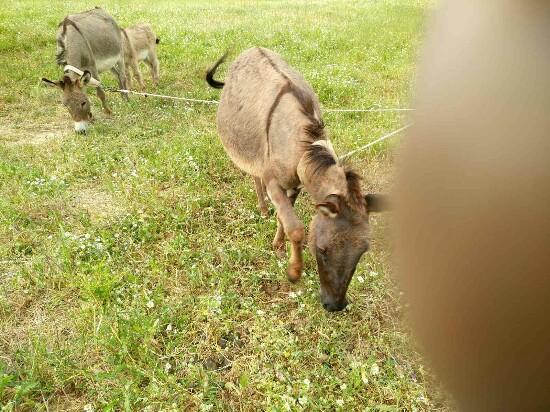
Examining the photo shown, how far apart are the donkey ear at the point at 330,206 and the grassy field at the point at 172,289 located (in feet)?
1.45

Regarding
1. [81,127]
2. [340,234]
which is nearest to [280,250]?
[340,234]

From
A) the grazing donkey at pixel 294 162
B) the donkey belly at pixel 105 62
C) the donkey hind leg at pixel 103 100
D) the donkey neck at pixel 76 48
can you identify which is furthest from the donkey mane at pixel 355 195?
the donkey belly at pixel 105 62

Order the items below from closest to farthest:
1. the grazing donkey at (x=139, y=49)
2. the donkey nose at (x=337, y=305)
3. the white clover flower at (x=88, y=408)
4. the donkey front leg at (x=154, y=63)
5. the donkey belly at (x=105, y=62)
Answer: the white clover flower at (x=88, y=408) → the donkey nose at (x=337, y=305) → the donkey belly at (x=105, y=62) → the grazing donkey at (x=139, y=49) → the donkey front leg at (x=154, y=63)

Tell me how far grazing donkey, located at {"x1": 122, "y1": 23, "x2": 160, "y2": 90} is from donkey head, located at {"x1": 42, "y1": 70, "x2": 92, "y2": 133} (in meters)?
2.96

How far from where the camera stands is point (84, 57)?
924 centimetres

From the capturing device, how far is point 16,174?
19.6 feet

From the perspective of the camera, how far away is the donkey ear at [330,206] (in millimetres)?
3129

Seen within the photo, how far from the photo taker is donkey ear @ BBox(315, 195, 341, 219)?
3129mm

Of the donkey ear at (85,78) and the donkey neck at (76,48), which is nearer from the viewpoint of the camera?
the donkey ear at (85,78)

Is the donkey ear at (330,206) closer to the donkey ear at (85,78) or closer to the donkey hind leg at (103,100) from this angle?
the donkey ear at (85,78)

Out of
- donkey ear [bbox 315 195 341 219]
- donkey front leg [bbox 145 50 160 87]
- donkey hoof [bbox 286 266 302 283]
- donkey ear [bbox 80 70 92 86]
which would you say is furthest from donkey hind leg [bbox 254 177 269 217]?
donkey front leg [bbox 145 50 160 87]

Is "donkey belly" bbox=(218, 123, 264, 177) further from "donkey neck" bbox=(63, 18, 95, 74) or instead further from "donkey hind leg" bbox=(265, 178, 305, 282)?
"donkey neck" bbox=(63, 18, 95, 74)

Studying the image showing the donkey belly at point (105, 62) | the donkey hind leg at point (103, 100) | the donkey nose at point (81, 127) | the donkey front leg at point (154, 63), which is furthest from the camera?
the donkey front leg at point (154, 63)

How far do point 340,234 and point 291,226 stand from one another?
85 centimetres
